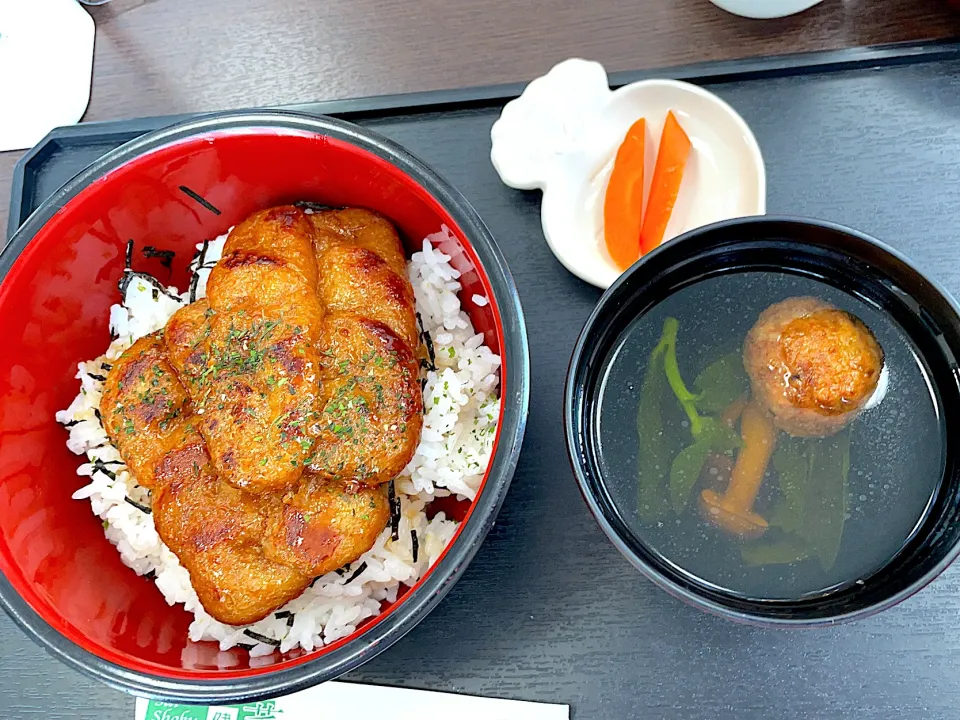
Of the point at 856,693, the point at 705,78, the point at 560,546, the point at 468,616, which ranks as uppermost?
the point at 705,78

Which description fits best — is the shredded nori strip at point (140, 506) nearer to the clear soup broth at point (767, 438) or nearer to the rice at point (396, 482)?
the rice at point (396, 482)

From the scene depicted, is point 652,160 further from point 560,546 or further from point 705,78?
point 560,546

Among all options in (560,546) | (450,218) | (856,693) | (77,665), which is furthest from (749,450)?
(77,665)

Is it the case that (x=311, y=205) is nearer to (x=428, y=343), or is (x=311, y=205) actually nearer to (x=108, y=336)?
(x=428, y=343)

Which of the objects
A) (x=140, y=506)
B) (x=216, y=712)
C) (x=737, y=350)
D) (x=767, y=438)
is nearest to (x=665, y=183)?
(x=737, y=350)

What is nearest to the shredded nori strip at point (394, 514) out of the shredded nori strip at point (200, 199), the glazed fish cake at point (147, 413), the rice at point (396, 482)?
the rice at point (396, 482)

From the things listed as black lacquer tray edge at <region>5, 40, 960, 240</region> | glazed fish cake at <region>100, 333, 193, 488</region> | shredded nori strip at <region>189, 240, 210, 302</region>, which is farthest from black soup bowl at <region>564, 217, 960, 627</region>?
shredded nori strip at <region>189, 240, 210, 302</region>
